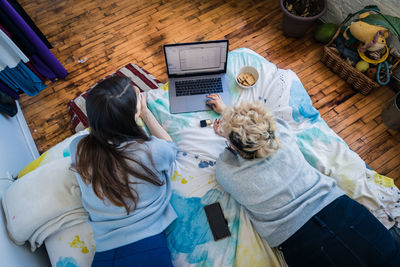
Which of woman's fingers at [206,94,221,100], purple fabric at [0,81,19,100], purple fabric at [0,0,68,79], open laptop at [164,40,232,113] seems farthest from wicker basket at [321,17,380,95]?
purple fabric at [0,81,19,100]

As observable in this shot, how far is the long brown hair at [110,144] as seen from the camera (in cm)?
84

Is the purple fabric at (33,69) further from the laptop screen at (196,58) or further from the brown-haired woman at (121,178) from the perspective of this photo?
the brown-haired woman at (121,178)

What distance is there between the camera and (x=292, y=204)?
3.18 feet

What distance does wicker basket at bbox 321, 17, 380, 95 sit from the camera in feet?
5.85

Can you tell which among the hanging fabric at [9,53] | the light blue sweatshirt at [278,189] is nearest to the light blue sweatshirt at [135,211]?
the light blue sweatshirt at [278,189]

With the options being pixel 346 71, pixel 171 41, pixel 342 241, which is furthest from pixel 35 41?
pixel 346 71

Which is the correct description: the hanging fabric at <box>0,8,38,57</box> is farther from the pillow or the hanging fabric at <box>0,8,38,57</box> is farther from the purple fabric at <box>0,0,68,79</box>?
the pillow

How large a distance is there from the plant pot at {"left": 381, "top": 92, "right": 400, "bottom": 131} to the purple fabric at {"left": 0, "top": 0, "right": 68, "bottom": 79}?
263 cm

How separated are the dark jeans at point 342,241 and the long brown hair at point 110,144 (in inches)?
28.6

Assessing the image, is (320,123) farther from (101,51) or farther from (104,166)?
(101,51)

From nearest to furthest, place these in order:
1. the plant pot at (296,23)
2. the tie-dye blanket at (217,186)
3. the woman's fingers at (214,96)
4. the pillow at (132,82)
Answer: the tie-dye blanket at (217,186), the woman's fingers at (214,96), the pillow at (132,82), the plant pot at (296,23)

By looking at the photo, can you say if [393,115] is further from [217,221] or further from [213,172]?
[217,221]

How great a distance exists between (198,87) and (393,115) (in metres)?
1.45

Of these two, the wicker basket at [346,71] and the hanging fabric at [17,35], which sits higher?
the hanging fabric at [17,35]
